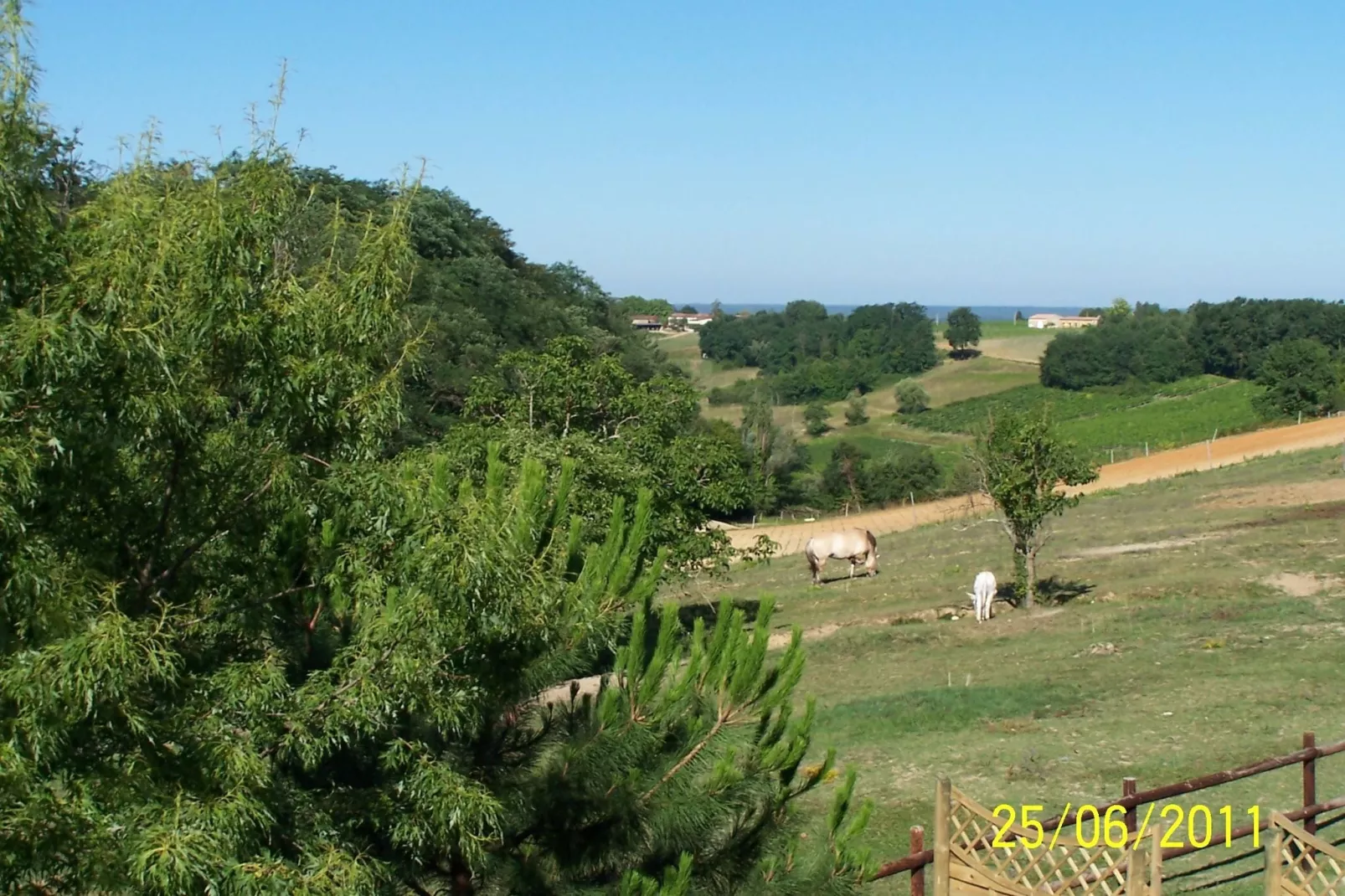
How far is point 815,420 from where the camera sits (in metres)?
116

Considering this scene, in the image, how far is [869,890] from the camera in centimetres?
1198

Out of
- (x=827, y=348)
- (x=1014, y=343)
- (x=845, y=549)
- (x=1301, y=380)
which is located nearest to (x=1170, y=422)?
(x=1301, y=380)

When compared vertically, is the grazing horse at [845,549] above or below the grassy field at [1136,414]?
above

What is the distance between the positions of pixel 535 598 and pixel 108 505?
7.47 feet

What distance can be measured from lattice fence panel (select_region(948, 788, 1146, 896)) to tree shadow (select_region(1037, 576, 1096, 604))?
17029 millimetres

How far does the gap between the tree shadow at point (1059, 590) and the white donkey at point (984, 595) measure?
1565 millimetres

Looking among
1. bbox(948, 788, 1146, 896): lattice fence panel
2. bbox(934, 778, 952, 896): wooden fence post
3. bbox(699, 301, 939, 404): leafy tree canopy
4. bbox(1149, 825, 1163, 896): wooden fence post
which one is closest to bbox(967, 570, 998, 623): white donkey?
bbox(948, 788, 1146, 896): lattice fence panel

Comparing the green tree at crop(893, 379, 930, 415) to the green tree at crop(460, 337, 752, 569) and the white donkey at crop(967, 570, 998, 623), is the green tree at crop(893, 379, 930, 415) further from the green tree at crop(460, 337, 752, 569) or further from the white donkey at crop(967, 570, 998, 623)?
the white donkey at crop(967, 570, 998, 623)

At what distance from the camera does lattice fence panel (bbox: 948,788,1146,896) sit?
852cm

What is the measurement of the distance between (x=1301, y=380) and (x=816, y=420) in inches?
1957

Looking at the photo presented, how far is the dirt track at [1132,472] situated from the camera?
51906mm

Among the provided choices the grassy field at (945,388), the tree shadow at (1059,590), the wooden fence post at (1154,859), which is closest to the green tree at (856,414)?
the grassy field at (945,388)

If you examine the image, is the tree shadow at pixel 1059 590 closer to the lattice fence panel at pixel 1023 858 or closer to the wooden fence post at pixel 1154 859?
the lattice fence panel at pixel 1023 858
